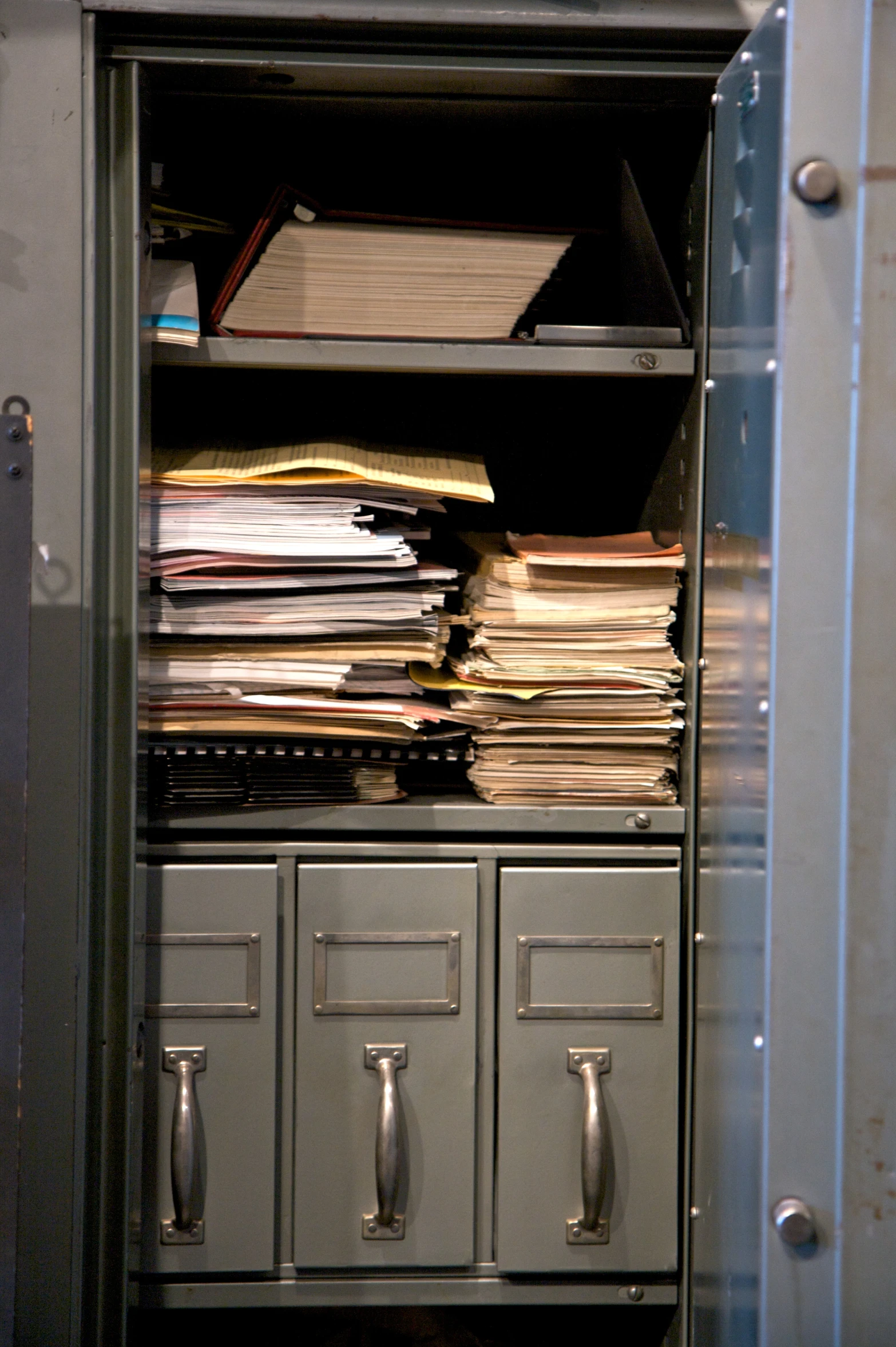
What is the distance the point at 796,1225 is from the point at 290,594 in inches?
32.7

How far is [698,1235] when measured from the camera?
1.06 meters

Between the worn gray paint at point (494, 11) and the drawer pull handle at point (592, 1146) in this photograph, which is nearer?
the worn gray paint at point (494, 11)

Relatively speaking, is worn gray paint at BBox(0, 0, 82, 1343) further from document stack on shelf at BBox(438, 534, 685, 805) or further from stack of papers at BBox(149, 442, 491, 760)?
document stack on shelf at BBox(438, 534, 685, 805)

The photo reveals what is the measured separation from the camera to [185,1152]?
1.11m

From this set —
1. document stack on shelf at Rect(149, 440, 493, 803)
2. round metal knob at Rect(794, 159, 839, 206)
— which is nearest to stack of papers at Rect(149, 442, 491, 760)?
document stack on shelf at Rect(149, 440, 493, 803)

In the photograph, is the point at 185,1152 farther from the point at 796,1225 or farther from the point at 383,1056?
the point at 796,1225

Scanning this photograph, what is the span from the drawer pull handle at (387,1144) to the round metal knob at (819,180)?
0.95 meters

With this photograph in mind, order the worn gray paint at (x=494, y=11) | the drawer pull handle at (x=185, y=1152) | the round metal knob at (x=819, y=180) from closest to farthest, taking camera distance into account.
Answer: the round metal knob at (x=819, y=180)
the worn gray paint at (x=494, y=11)
the drawer pull handle at (x=185, y=1152)

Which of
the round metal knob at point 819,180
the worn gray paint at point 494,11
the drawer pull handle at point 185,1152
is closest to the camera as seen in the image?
the round metal knob at point 819,180

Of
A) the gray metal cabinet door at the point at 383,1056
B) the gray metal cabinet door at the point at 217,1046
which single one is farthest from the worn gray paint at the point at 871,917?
the gray metal cabinet door at the point at 217,1046

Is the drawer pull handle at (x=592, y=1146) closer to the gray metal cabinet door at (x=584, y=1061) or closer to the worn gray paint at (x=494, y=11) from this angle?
the gray metal cabinet door at (x=584, y=1061)

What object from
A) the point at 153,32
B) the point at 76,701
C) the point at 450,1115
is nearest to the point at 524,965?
the point at 450,1115

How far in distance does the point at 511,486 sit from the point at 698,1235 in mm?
1057

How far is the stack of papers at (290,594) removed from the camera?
3.84ft
